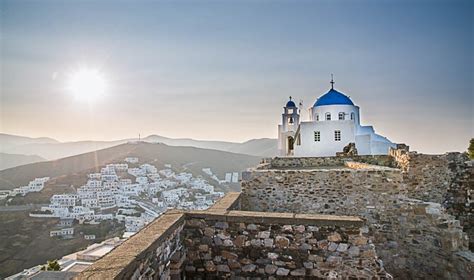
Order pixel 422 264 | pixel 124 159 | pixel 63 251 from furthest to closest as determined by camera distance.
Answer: pixel 124 159 → pixel 63 251 → pixel 422 264

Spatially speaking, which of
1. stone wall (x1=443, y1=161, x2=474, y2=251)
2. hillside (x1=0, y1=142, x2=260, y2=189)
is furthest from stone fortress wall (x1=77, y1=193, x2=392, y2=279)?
hillside (x1=0, y1=142, x2=260, y2=189)

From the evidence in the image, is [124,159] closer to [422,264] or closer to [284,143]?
[284,143]

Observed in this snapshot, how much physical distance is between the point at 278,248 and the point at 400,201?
3.69m

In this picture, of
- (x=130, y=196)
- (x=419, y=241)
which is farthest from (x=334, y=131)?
(x=130, y=196)

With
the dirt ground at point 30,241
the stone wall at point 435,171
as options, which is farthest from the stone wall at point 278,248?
the dirt ground at point 30,241

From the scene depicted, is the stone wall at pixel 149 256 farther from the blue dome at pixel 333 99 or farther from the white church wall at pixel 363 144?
the blue dome at pixel 333 99

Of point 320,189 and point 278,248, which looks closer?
point 278,248

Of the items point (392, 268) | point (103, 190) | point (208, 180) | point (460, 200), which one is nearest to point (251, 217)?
point (392, 268)

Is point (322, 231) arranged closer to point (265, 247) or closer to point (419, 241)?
point (265, 247)

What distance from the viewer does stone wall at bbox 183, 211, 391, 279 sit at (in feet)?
11.1

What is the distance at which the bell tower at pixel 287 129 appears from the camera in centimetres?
3012

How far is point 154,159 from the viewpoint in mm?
95312

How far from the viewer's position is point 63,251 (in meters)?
36.4

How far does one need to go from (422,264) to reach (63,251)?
4125 cm
